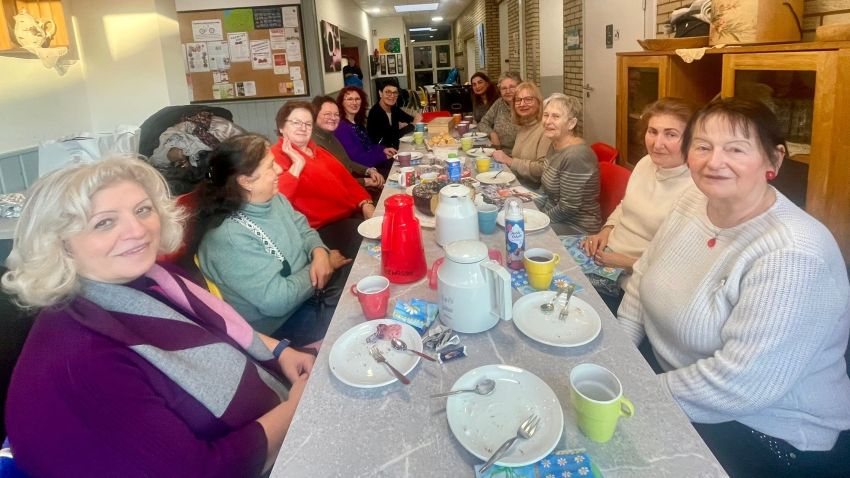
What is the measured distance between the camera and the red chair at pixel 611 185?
2244mm

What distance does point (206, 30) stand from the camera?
4.79m

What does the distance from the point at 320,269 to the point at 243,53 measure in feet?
12.8

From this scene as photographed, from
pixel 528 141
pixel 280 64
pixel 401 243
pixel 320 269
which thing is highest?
pixel 280 64

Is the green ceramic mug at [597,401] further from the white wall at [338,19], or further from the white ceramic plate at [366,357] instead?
the white wall at [338,19]

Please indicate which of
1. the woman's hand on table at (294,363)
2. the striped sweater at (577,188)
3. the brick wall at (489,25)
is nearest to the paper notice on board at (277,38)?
the striped sweater at (577,188)

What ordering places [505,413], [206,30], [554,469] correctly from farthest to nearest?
1. [206,30]
2. [505,413]
3. [554,469]

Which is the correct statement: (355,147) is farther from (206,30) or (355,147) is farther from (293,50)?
(206,30)

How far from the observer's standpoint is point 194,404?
988 millimetres

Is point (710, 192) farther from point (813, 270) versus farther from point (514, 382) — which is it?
point (514, 382)

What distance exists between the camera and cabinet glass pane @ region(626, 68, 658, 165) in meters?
2.71

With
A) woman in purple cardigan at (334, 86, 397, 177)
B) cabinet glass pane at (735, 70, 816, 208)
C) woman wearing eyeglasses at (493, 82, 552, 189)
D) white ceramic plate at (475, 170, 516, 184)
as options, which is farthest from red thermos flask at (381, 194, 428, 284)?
woman in purple cardigan at (334, 86, 397, 177)

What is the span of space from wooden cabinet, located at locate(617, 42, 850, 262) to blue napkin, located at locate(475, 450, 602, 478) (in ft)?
4.70

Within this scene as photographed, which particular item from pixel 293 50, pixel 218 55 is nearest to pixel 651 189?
pixel 293 50

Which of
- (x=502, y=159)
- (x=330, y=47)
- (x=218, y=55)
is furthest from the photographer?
(x=330, y=47)
